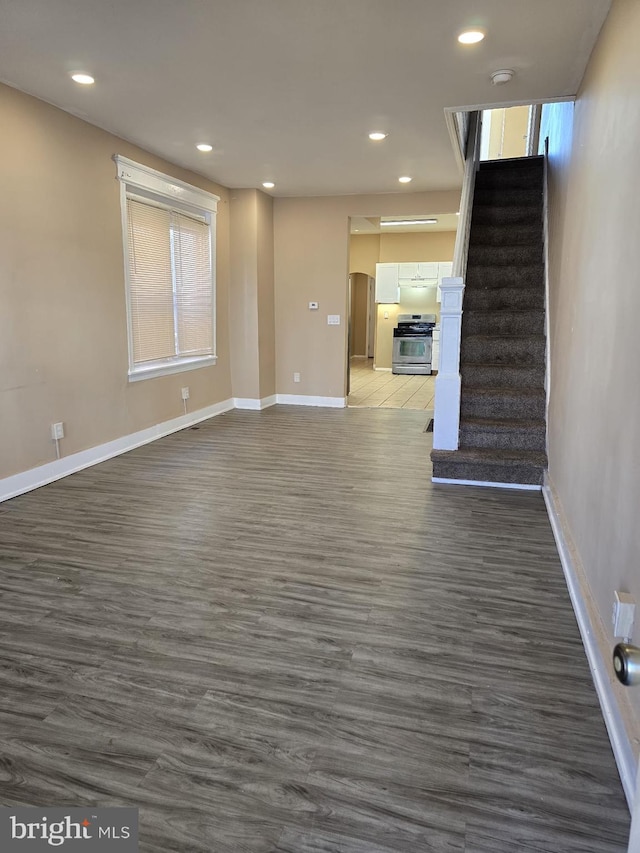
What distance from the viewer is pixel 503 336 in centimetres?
496

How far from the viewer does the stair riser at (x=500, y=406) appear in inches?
173

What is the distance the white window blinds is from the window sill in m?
0.06

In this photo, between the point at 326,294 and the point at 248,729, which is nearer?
the point at 248,729

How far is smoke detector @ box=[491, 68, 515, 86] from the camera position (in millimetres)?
3426

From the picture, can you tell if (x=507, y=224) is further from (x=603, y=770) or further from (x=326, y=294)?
(x=603, y=770)

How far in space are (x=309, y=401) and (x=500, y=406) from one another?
354cm

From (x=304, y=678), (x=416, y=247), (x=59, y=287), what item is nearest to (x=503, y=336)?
(x=59, y=287)

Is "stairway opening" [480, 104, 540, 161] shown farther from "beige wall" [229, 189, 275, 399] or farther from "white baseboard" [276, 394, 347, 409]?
"white baseboard" [276, 394, 347, 409]

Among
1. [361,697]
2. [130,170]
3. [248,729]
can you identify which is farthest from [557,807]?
[130,170]

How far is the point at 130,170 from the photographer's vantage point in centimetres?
488

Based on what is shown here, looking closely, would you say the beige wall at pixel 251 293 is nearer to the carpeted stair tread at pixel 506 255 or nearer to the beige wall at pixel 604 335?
the carpeted stair tread at pixel 506 255

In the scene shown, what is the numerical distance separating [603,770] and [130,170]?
5.23 metres

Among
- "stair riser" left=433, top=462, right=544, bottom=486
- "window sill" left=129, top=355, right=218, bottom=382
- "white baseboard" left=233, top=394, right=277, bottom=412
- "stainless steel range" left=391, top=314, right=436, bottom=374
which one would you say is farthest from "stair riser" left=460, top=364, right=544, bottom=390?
"stainless steel range" left=391, top=314, right=436, bottom=374

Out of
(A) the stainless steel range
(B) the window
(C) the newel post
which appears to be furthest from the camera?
(A) the stainless steel range
